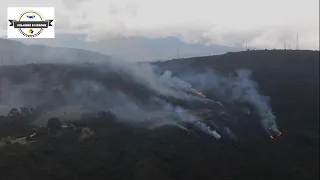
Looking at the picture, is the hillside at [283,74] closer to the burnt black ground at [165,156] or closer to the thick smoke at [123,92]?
the burnt black ground at [165,156]

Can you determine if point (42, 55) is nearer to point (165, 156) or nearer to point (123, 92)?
point (123, 92)

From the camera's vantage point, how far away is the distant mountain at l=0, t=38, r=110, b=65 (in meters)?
141

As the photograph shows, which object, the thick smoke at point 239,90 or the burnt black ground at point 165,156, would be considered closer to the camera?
the burnt black ground at point 165,156

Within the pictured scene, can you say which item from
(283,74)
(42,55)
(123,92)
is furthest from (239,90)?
(42,55)

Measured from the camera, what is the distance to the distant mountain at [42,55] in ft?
464

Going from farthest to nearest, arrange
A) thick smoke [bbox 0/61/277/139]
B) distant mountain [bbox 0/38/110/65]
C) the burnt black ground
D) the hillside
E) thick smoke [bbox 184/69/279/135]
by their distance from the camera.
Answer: distant mountain [bbox 0/38/110/65]
the hillside
thick smoke [bbox 184/69/279/135]
thick smoke [bbox 0/61/277/139]
the burnt black ground

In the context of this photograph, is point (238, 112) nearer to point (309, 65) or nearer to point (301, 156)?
point (301, 156)

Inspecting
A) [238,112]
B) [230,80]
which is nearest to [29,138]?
[238,112]

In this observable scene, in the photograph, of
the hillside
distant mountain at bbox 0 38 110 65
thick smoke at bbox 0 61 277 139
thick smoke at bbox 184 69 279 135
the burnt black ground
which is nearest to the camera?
the burnt black ground

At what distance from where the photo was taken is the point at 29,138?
99.8 m

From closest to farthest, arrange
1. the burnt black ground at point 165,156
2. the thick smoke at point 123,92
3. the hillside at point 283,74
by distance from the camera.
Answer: the burnt black ground at point 165,156
the thick smoke at point 123,92
the hillside at point 283,74

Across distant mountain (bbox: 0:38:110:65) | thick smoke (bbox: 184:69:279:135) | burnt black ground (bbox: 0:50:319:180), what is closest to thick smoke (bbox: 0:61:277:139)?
thick smoke (bbox: 184:69:279:135)

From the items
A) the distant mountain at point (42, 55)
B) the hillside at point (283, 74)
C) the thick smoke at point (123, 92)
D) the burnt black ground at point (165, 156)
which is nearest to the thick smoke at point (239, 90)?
the thick smoke at point (123, 92)

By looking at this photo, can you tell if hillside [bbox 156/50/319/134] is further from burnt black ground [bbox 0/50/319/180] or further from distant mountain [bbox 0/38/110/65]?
distant mountain [bbox 0/38/110/65]
